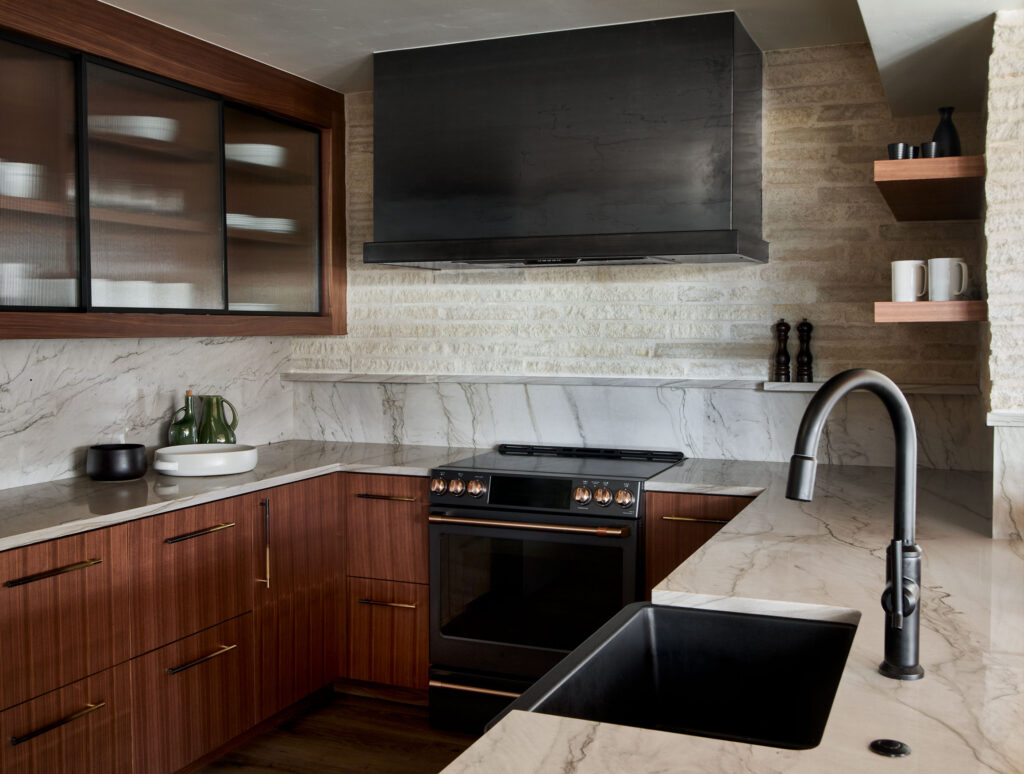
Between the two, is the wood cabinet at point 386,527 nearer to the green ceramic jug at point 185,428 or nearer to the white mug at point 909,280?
the green ceramic jug at point 185,428

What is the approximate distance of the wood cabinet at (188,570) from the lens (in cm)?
274

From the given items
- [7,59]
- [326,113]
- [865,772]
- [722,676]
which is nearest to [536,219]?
[326,113]

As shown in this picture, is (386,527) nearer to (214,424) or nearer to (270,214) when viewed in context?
(214,424)

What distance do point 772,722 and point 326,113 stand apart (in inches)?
120

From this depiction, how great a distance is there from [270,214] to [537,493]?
1458mm

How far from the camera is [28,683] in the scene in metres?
2.42

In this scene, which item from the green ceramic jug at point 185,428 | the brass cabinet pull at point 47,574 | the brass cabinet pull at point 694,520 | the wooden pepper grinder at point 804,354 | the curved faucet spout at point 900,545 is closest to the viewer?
the curved faucet spout at point 900,545

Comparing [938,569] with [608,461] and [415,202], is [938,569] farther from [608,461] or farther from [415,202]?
[415,202]

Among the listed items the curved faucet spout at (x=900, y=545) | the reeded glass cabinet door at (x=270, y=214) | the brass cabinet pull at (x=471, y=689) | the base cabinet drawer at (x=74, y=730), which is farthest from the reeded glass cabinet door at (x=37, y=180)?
the curved faucet spout at (x=900, y=545)

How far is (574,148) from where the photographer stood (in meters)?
3.30

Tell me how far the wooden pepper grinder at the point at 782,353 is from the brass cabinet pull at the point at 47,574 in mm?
2278

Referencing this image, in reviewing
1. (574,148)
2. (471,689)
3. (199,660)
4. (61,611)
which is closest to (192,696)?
(199,660)

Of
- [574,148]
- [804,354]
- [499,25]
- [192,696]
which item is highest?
[499,25]

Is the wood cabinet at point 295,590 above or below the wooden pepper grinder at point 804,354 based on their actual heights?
below
